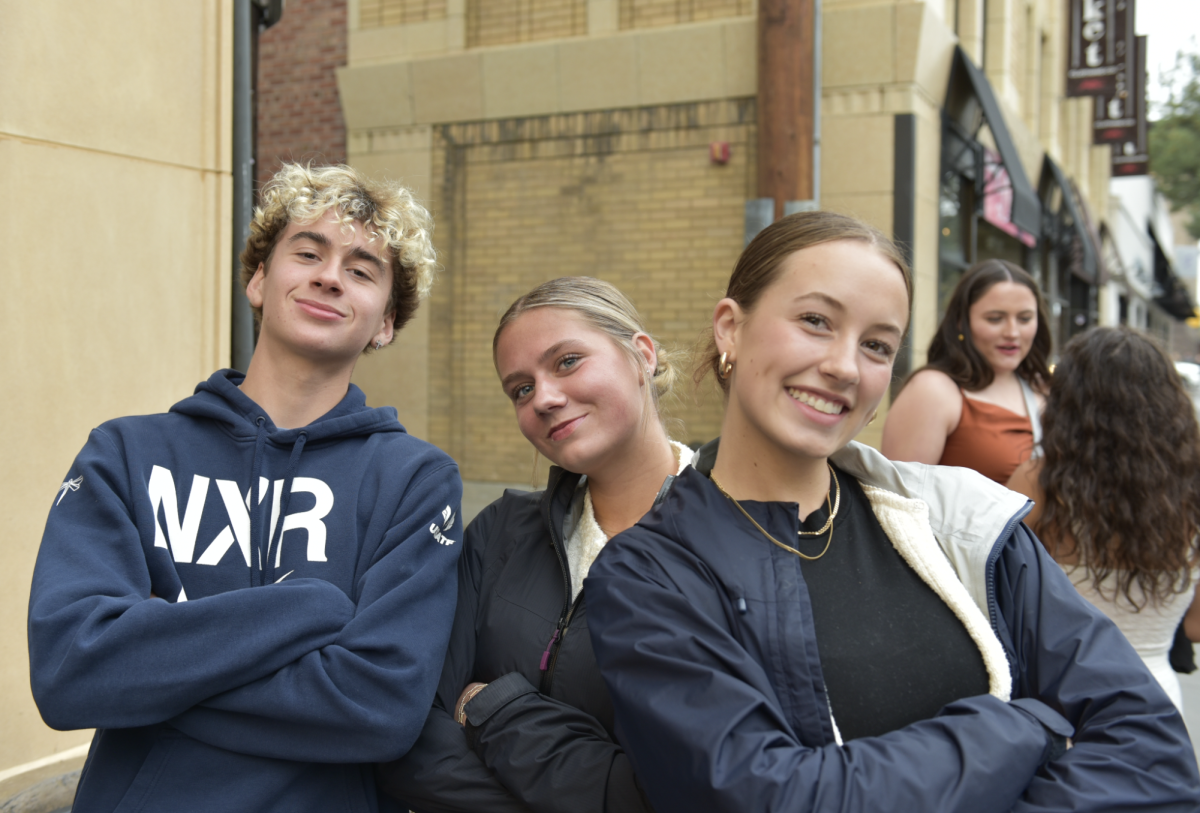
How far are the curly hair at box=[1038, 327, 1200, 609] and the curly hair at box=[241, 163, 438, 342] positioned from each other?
1.87m

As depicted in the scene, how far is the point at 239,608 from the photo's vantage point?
1619 millimetres

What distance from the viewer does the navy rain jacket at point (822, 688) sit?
1242 mm

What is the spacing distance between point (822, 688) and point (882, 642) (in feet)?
0.44

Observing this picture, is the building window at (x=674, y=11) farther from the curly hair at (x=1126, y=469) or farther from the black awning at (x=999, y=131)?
the curly hair at (x=1126, y=469)

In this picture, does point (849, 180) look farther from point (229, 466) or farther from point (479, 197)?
point (229, 466)

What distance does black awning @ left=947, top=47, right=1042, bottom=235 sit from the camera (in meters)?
8.72

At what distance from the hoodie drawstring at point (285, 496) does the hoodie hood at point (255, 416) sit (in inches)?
0.7

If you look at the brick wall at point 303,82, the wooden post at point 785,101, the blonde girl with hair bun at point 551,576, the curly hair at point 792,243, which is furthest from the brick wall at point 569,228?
the curly hair at point 792,243

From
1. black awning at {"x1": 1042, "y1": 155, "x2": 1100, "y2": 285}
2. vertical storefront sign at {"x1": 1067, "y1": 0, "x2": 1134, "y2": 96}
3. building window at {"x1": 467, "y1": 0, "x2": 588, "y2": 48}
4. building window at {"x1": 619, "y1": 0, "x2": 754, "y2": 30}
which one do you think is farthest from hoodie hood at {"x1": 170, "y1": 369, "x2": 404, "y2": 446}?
vertical storefront sign at {"x1": 1067, "y1": 0, "x2": 1134, "y2": 96}

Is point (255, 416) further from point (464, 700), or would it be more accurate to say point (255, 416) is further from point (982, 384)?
point (982, 384)

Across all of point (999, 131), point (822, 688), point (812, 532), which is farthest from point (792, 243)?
point (999, 131)

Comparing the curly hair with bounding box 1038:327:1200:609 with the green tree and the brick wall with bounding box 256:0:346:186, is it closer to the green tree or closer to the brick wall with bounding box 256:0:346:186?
the brick wall with bounding box 256:0:346:186

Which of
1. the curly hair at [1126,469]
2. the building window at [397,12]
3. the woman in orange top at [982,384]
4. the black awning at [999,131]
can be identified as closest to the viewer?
the curly hair at [1126,469]

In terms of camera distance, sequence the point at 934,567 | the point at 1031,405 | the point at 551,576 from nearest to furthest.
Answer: the point at 934,567 < the point at 551,576 < the point at 1031,405
